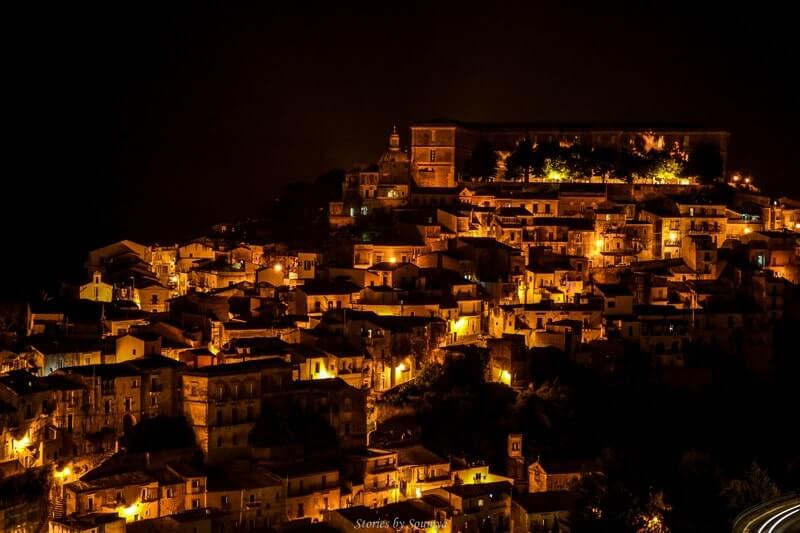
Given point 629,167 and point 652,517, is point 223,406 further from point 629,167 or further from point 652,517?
point 629,167

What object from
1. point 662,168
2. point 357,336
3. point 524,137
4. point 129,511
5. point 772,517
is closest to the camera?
point 772,517

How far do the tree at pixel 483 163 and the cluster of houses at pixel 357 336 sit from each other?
713 millimetres

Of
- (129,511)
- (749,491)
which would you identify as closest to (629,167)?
(749,491)

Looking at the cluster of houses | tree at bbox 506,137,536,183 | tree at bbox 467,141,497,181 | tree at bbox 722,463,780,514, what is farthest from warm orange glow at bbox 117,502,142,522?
tree at bbox 506,137,536,183

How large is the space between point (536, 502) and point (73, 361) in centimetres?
879

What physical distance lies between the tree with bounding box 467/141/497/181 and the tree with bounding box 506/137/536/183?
432mm

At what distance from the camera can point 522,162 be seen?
3562cm

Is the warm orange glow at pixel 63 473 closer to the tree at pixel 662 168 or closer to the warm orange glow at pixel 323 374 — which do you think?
the warm orange glow at pixel 323 374

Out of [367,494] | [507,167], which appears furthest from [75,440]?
[507,167]

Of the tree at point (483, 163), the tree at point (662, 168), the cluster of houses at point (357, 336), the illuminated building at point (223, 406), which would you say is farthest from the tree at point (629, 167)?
the illuminated building at point (223, 406)

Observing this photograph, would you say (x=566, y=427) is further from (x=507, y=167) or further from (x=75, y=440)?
(x=507, y=167)

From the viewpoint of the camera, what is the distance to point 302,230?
Answer: 34.6 metres

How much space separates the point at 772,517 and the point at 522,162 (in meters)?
18.0

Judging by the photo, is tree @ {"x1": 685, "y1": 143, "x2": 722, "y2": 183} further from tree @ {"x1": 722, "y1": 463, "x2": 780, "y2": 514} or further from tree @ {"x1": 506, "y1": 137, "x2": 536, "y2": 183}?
tree @ {"x1": 722, "y1": 463, "x2": 780, "y2": 514}
